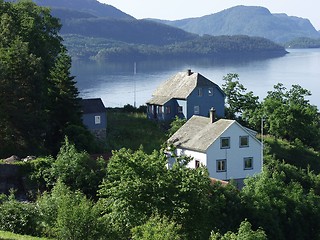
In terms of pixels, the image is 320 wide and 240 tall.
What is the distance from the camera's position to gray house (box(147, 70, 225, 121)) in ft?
164

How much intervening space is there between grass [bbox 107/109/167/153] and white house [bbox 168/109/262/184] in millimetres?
5403

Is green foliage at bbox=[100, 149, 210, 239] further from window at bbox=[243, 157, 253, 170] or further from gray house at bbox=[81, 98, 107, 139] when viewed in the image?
gray house at bbox=[81, 98, 107, 139]

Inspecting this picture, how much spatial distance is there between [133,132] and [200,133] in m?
10.4

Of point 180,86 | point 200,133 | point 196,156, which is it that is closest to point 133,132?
point 180,86

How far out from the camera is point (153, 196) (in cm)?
1883

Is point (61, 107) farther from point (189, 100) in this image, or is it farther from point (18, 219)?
point (18, 219)

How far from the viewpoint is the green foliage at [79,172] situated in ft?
79.6

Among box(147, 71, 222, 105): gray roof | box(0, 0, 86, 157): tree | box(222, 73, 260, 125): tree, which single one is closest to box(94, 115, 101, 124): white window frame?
box(0, 0, 86, 157): tree

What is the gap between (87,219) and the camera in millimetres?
16297

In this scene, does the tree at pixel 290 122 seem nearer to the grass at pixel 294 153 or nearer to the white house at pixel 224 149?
the grass at pixel 294 153

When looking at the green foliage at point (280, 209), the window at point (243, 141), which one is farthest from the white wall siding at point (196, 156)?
the green foliage at point (280, 209)

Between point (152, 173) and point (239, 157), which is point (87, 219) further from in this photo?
point (239, 157)

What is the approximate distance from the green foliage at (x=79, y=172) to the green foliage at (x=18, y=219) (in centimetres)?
512

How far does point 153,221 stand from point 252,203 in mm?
8712
